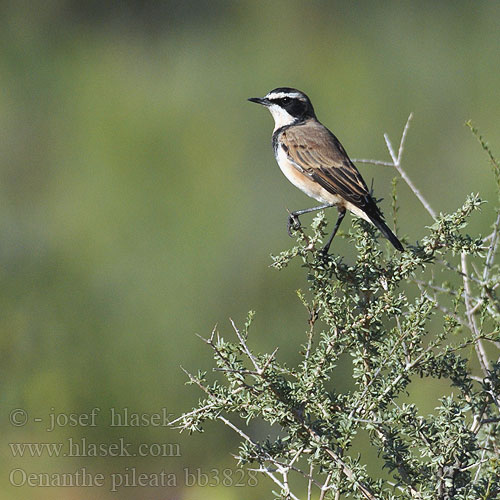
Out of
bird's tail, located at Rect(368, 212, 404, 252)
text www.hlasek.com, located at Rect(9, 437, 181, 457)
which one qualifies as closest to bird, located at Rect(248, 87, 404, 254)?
bird's tail, located at Rect(368, 212, 404, 252)

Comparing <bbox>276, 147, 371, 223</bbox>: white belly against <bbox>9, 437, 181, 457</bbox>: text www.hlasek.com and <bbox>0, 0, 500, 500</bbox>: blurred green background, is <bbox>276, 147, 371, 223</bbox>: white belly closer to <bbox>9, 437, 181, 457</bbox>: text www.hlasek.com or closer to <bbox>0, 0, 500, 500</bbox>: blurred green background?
<bbox>0, 0, 500, 500</bbox>: blurred green background

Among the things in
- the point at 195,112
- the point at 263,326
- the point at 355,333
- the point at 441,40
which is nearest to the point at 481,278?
the point at 355,333

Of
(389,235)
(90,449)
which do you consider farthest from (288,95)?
(90,449)

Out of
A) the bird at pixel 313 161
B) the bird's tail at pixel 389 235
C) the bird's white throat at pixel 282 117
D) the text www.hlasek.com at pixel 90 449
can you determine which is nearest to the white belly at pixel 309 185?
the bird at pixel 313 161

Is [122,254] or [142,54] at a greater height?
[142,54]

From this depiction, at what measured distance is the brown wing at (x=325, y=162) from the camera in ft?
13.6

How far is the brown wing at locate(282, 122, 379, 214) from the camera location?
416cm

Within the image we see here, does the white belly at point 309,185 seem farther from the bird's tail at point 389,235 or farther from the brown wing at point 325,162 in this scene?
the bird's tail at point 389,235

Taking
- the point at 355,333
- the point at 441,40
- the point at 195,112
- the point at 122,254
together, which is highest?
the point at 441,40

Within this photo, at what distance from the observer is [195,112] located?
10344 millimetres

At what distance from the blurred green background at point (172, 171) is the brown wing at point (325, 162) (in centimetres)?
156

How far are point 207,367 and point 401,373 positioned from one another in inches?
131

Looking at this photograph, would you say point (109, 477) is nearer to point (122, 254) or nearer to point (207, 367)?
point (207, 367)

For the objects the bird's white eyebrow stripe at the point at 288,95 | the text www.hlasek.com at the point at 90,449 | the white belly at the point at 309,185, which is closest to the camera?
the white belly at the point at 309,185
